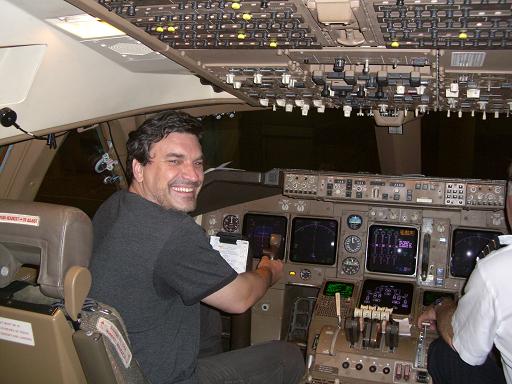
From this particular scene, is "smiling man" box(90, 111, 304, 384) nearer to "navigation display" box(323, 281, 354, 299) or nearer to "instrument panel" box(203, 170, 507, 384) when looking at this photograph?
"instrument panel" box(203, 170, 507, 384)

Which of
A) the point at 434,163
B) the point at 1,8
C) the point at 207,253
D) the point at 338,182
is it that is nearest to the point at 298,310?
the point at 338,182

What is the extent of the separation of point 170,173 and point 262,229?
222cm

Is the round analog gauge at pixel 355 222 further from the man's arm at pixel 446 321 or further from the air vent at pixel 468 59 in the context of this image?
the air vent at pixel 468 59

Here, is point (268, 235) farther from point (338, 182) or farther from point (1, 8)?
point (1, 8)

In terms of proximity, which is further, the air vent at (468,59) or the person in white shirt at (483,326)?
the air vent at (468,59)

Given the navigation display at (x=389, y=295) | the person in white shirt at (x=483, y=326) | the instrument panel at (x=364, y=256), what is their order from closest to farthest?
the person in white shirt at (x=483, y=326)
the instrument panel at (x=364, y=256)
the navigation display at (x=389, y=295)

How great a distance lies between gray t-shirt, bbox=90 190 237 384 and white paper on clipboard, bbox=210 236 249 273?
0.86 meters

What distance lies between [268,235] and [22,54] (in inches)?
101

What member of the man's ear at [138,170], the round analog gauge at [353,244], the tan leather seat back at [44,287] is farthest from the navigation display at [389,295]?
the tan leather seat back at [44,287]

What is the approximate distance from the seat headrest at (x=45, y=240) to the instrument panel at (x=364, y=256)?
6.71ft

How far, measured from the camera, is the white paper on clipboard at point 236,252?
107 inches

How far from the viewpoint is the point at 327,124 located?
1451 cm

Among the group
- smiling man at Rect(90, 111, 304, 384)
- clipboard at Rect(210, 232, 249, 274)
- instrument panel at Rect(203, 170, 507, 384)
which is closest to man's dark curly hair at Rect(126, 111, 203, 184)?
smiling man at Rect(90, 111, 304, 384)

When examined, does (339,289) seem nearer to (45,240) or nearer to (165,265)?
(165,265)
